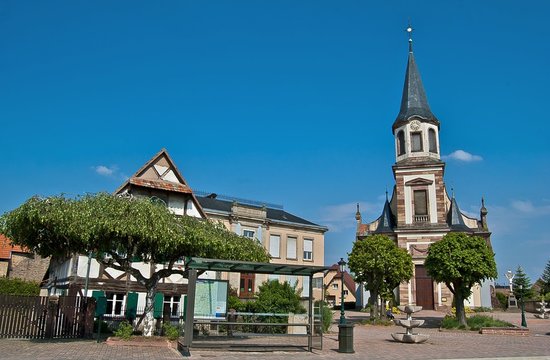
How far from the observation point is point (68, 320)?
1808 cm

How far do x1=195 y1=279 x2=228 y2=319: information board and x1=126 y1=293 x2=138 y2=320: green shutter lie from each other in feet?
19.5

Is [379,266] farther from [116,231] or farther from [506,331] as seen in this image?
[116,231]

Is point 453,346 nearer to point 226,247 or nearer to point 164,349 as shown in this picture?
point 226,247

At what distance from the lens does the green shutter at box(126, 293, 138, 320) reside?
23.1 meters

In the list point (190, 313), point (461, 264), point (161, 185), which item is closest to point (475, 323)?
point (461, 264)

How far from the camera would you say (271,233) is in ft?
132

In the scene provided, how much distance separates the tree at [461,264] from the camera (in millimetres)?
26391

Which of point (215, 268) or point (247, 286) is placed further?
point (247, 286)

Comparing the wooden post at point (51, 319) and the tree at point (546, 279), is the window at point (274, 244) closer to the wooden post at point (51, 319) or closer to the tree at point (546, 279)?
the wooden post at point (51, 319)

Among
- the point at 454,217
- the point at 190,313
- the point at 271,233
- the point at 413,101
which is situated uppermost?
the point at 413,101

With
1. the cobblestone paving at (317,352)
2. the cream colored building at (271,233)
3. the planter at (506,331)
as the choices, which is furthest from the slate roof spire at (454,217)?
the cobblestone paving at (317,352)

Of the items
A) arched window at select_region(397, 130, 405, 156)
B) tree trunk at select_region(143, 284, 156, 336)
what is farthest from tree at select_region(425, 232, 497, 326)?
arched window at select_region(397, 130, 405, 156)

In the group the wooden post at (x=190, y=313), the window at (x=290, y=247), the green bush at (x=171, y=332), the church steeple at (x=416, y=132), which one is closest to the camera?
the wooden post at (x=190, y=313)

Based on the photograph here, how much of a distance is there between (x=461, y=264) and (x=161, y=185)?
54.9ft
